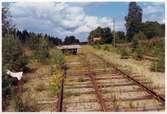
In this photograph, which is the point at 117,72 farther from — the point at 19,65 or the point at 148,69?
the point at 19,65

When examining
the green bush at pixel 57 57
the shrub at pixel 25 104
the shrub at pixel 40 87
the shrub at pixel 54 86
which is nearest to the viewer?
the shrub at pixel 25 104

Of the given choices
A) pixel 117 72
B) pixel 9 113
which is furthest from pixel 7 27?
pixel 117 72

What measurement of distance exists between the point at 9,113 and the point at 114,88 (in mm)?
2557

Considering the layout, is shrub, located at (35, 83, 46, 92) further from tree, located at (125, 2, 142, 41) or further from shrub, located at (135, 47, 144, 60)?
shrub, located at (135, 47, 144, 60)

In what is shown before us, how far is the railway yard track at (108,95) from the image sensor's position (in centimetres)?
746

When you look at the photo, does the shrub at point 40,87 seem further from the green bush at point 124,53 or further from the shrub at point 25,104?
the green bush at point 124,53

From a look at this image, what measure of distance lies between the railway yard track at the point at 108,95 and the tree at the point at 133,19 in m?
1.09

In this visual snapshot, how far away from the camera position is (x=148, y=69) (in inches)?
492

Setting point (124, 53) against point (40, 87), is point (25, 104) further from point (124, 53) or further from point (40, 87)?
point (124, 53)

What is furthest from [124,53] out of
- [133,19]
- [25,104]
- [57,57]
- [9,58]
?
[25,104]

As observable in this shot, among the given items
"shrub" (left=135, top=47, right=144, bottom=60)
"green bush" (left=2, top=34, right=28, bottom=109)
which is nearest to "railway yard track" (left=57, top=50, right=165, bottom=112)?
"green bush" (left=2, top=34, right=28, bottom=109)

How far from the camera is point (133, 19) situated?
901cm

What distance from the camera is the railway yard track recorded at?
294 inches

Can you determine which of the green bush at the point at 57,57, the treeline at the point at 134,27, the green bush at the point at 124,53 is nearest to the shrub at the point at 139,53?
the green bush at the point at 124,53
